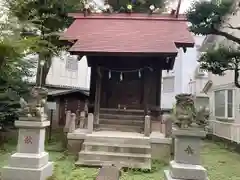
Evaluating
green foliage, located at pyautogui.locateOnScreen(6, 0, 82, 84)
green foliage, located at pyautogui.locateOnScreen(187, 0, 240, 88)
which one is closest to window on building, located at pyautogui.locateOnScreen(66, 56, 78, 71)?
green foliage, located at pyautogui.locateOnScreen(6, 0, 82, 84)

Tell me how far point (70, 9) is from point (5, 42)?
919 cm

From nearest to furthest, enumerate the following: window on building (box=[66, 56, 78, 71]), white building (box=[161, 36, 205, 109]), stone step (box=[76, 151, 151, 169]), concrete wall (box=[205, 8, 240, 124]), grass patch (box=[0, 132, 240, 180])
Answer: grass patch (box=[0, 132, 240, 180]) < stone step (box=[76, 151, 151, 169]) < concrete wall (box=[205, 8, 240, 124]) < window on building (box=[66, 56, 78, 71]) < white building (box=[161, 36, 205, 109])

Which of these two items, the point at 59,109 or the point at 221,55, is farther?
the point at 59,109

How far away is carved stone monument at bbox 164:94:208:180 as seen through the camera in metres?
5.21

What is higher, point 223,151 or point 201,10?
point 201,10

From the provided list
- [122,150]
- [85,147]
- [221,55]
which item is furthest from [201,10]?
[85,147]

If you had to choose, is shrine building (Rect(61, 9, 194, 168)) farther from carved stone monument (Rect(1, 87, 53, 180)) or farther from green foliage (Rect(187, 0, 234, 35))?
carved stone monument (Rect(1, 87, 53, 180))

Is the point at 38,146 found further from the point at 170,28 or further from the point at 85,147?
the point at 170,28

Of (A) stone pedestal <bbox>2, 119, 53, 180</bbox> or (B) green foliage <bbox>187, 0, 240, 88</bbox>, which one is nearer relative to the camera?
(A) stone pedestal <bbox>2, 119, 53, 180</bbox>

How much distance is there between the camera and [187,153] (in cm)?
534

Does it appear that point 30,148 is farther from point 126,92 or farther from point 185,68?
point 185,68

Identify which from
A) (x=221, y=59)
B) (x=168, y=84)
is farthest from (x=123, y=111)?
(x=168, y=84)

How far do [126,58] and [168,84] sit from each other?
1208 cm

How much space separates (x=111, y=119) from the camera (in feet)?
35.7
